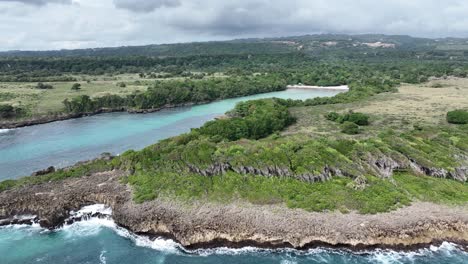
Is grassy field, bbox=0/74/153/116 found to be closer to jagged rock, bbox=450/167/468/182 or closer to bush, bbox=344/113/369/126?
bush, bbox=344/113/369/126

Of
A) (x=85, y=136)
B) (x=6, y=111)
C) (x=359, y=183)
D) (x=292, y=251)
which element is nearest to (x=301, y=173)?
(x=359, y=183)

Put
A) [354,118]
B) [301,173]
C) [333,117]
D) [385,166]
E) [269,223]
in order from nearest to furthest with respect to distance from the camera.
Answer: [269,223] < [301,173] < [385,166] < [354,118] < [333,117]

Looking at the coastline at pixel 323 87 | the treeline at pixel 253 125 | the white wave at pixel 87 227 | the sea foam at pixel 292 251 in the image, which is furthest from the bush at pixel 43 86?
the sea foam at pixel 292 251

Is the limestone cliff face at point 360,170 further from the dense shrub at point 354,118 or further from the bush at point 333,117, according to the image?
the bush at point 333,117

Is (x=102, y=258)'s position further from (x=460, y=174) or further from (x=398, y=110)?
(x=398, y=110)

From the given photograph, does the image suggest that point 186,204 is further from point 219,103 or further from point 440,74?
point 440,74

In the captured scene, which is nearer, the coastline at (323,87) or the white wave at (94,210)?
the white wave at (94,210)

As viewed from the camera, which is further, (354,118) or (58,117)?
(58,117)
